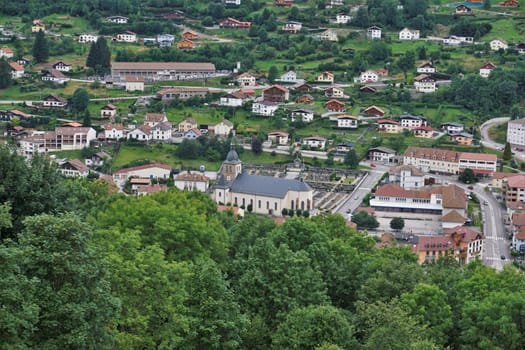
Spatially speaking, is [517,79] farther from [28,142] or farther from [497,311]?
[497,311]

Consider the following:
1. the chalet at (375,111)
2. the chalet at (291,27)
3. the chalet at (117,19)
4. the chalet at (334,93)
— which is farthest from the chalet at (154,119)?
the chalet at (117,19)

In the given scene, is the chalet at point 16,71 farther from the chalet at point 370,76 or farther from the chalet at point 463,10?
the chalet at point 463,10

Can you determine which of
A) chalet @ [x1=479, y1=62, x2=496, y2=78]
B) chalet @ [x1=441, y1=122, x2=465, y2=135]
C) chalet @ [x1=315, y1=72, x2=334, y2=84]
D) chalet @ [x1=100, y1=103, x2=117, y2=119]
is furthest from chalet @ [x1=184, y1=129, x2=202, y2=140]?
chalet @ [x1=479, y1=62, x2=496, y2=78]

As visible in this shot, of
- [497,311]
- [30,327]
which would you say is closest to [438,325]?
[497,311]

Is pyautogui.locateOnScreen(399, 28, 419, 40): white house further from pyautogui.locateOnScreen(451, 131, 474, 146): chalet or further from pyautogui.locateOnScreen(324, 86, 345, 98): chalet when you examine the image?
pyautogui.locateOnScreen(451, 131, 474, 146): chalet

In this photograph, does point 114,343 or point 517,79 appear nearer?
point 114,343

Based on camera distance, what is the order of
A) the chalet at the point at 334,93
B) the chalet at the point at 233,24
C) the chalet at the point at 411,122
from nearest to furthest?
the chalet at the point at 411,122 → the chalet at the point at 334,93 → the chalet at the point at 233,24

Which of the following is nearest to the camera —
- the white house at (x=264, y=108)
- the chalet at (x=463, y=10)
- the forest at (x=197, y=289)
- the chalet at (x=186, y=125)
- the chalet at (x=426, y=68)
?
the forest at (x=197, y=289)

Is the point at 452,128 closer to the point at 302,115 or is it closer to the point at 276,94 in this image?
the point at 302,115
